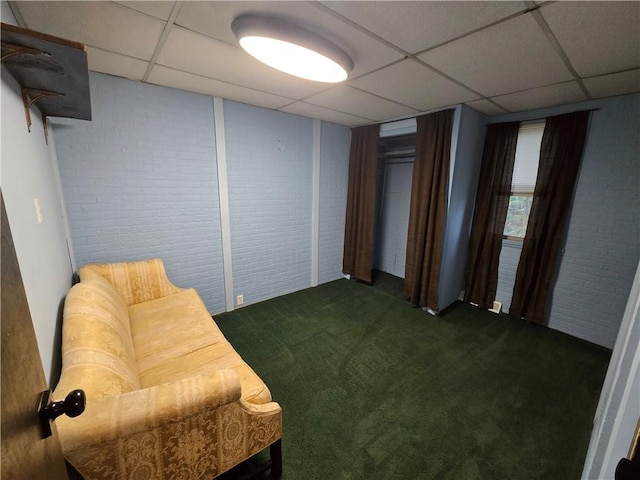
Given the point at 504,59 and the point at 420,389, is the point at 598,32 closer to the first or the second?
the point at 504,59

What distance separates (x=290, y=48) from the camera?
1.35 metres

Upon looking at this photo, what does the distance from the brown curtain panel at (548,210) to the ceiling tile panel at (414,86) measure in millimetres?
1004

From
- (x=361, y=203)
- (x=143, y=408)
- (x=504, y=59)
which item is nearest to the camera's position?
(x=143, y=408)

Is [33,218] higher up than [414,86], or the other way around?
[414,86]

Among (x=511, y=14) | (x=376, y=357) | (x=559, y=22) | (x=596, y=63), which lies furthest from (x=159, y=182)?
(x=596, y=63)

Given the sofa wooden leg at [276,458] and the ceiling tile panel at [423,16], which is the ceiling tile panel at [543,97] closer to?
the ceiling tile panel at [423,16]

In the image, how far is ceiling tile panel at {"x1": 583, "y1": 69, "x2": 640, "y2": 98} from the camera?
1.74 metres

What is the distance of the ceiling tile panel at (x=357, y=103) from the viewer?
2.24 meters

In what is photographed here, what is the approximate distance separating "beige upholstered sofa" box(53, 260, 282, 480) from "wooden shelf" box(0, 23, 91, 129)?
3.51 feet

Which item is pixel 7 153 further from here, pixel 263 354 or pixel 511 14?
pixel 511 14

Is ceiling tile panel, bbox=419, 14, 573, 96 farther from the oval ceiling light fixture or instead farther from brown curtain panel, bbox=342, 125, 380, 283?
brown curtain panel, bbox=342, 125, 380, 283

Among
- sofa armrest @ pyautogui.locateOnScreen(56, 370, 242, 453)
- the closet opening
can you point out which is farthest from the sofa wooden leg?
the closet opening

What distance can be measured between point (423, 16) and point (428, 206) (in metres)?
2.02

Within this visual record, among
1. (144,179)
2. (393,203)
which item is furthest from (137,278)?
(393,203)
